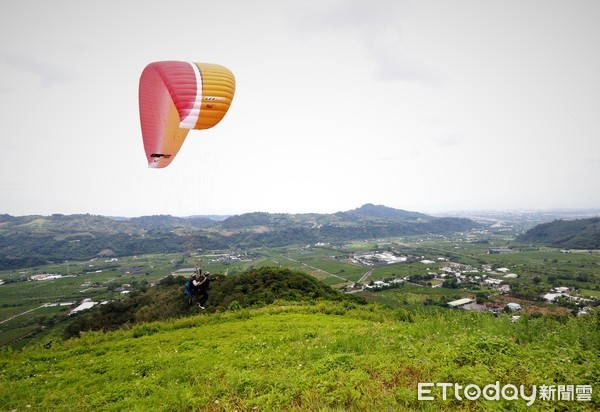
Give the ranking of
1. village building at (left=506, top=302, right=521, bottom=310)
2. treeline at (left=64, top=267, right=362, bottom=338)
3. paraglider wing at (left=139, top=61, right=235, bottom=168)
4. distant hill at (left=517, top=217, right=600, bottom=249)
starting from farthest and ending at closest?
Answer: distant hill at (left=517, top=217, right=600, bottom=249) → village building at (left=506, top=302, right=521, bottom=310) → treeline at (left=64, top=267, right=362, bottom=338) → paraglider wing at (left=139, top=61, right=235, bottom=168)

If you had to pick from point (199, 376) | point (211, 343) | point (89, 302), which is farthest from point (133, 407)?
point (89, 302)

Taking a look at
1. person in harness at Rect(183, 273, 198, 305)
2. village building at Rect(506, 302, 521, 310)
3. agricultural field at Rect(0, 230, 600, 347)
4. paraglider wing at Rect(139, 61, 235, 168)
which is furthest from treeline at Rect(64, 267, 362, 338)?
village building at Rect(506, 302, 521, 310)

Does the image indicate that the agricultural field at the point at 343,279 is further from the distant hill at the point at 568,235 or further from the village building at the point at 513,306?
the distant hill at the point at 568,235

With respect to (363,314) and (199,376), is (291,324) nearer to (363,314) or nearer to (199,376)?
(363,314)

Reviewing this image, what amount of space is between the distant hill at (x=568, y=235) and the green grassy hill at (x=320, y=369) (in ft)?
653

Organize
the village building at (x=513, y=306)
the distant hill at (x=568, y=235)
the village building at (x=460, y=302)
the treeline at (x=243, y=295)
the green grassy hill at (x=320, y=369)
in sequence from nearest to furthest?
1. the green grassy hill at (x=320, y=369)
2. the treeline at (x=243, y=295)
3. the village building at (x=513, y=306)
4. the village building at (x=460, y=302)
5. the distant hill at (x=568, y=235)

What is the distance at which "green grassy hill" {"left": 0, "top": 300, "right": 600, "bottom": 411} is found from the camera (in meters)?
5.45

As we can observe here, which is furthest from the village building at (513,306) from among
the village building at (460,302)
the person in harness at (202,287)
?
the person in harness at (202,287)

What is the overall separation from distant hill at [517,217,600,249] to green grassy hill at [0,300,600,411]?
199 m

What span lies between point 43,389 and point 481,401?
10.8 metres

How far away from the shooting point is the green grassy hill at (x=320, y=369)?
545 cm

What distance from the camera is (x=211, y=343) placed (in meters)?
10.8

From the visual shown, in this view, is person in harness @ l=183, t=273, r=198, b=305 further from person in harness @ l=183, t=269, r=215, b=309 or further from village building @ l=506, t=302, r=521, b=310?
village building @ l=506, t=302, r=521, b=310

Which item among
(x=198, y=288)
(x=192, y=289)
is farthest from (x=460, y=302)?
(x=192, y=289)
